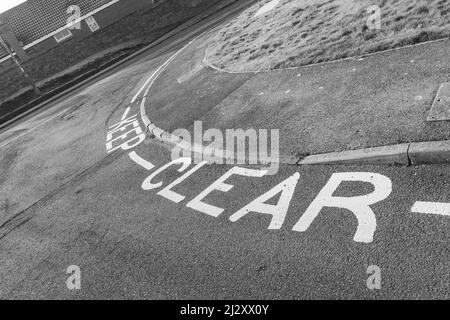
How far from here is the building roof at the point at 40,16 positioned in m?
37.5

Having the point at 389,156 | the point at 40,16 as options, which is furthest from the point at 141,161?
the point at 40,16

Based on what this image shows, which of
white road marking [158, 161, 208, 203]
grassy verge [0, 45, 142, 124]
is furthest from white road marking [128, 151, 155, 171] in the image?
grassy verge [0, 45, 142, 124]

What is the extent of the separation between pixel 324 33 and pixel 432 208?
24.1ft

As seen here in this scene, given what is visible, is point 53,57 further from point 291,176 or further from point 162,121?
point 291,176

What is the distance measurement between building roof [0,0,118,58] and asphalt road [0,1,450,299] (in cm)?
3444

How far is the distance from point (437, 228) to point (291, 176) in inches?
89.1

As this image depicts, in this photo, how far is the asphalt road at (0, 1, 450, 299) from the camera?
3.83 m

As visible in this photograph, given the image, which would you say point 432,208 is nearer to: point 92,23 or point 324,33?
point 324,33

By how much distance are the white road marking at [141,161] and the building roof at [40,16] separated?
34359 mm

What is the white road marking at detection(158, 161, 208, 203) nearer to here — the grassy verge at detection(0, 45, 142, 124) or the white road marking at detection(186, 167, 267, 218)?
the white road marking at detection(186, 167, 267, 218)

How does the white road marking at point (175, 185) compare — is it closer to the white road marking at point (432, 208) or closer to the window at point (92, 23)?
the white road marking at point (432, 208)

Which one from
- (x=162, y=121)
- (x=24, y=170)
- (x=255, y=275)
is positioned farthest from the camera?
(x=24, y=170)
